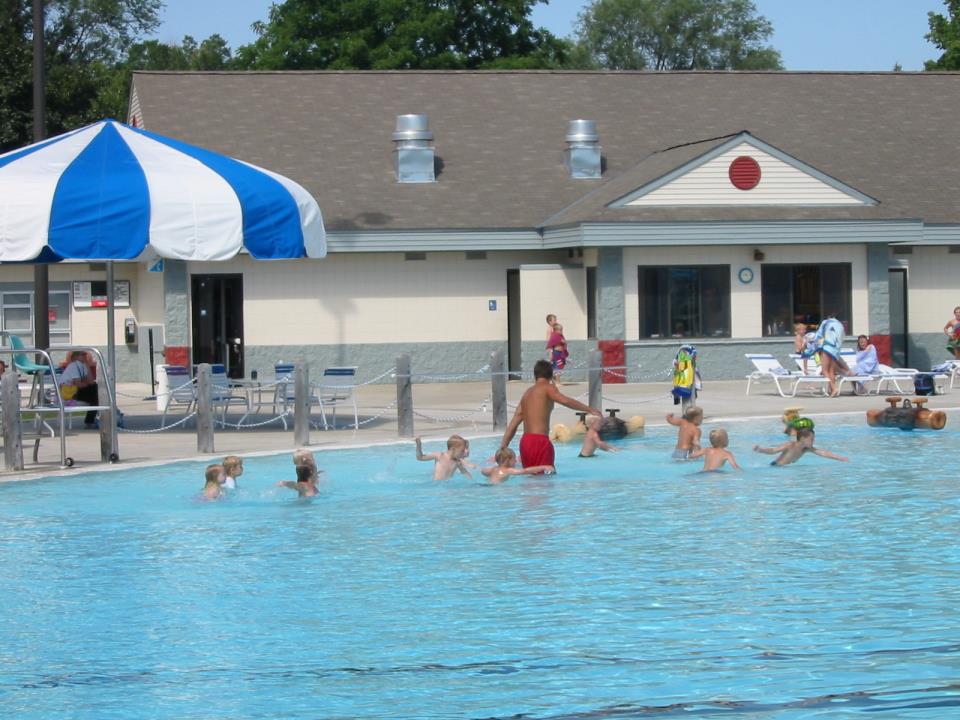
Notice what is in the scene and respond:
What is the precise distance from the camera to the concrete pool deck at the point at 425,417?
18547 millimetres

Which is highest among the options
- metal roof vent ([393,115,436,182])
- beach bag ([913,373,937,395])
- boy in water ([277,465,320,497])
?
metal roof vent ([393,115,436,182])

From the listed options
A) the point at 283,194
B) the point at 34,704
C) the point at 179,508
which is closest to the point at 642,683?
the point at 34,704

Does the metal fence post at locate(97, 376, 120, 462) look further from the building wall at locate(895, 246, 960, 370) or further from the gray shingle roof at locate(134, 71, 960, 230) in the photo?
the building wall at locate(895, 246, 960, 370)

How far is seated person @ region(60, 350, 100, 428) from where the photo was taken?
21641 millimetres

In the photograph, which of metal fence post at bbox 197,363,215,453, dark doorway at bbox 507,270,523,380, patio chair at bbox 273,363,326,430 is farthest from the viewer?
dark doorway at bbox 507,270,523,380

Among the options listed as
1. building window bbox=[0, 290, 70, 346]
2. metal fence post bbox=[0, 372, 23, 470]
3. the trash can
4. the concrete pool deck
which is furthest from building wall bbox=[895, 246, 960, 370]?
metal fence post bbox=[0, 372, 23, 470]

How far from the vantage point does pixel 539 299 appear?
3047 cm

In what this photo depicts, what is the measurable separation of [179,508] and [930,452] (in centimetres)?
957

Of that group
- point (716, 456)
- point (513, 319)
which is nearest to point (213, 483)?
point (716, 456)

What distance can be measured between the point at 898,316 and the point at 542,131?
8843 mm

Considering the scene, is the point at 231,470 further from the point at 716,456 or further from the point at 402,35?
the point at 402,35

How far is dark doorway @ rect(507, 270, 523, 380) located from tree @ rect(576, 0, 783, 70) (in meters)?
51.6

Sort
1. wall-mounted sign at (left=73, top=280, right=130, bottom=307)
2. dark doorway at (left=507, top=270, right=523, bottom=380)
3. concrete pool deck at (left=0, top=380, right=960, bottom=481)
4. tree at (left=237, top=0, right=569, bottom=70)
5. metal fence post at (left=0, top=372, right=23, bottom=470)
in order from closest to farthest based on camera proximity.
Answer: metal fence post at (left=0, top=372, right=23, bottom=470)
concrete pool deck at (left=0, top=380, right=960, bottom=481)
wall-mounted sign at (left=73, top=280, right=130, bottom=307)
dark doorway at (left=507, top=270, right=523, bottom=380)
tree at (left=237, top=0, right=569, bottom=70)

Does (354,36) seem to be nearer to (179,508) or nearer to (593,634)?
(179,508)
